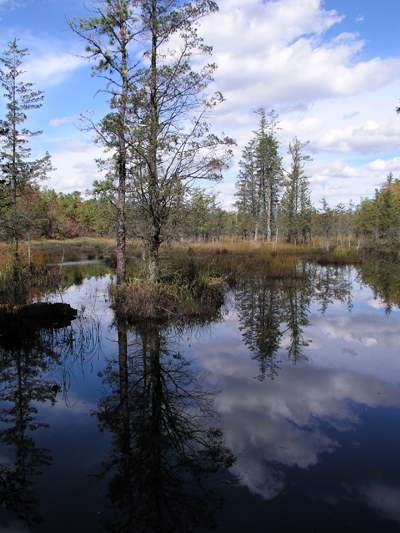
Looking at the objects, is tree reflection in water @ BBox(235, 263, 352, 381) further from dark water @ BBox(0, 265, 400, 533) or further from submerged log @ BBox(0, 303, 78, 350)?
submerged log @ BBox(0, 303, 78, 350)

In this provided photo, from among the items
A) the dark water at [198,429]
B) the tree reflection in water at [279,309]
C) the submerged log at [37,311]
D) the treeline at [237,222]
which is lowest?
the dark water at [198,429]

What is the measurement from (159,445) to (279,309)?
7536 mm

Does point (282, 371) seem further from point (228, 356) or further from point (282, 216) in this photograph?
point (282, 216)

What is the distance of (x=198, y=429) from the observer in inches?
175

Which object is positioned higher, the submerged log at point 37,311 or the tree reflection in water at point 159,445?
the submerged log at point 37,311

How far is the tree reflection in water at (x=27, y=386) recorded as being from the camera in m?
3.42

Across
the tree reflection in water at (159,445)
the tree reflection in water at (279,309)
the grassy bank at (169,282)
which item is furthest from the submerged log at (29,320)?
the tree reflection in water at (279,309)

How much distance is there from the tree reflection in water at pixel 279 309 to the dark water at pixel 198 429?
0.09 meters

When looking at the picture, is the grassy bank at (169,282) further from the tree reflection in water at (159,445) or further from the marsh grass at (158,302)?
the tree reflection in water at (159,445)

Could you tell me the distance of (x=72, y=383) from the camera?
590cm

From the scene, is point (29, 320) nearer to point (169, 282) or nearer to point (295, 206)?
point (169, 282)

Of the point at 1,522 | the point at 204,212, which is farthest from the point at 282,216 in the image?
the point at 1,522

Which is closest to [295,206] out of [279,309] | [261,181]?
[261,181]

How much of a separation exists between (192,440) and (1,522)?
6.62ft
